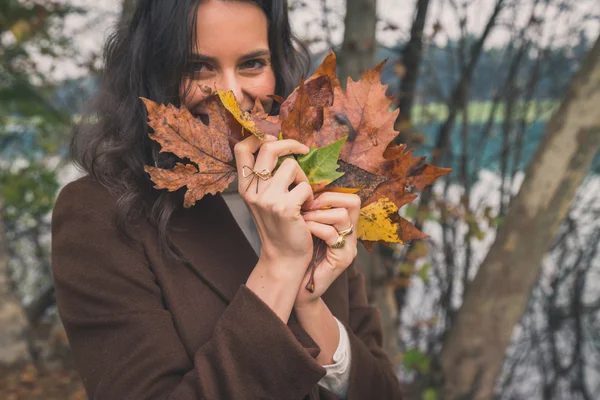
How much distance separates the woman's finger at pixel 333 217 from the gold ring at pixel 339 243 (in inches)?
0.8

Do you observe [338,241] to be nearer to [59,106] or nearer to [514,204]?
[514,204]

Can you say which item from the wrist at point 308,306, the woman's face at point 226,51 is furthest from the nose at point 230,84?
the wrist at point 308,306

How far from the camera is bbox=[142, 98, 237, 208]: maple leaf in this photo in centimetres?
119

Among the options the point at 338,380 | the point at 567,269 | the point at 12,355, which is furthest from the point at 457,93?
the point at 12,355

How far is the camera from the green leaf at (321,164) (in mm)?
1229

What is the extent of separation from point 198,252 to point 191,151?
315mm

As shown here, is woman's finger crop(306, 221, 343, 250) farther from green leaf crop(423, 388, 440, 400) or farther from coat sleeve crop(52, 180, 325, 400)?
green leaf crop(423, 388, 440, 400)

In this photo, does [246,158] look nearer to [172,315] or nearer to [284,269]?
[284,269]

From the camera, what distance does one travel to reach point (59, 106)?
19.9 ft

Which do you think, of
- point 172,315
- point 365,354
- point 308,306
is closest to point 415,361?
point 365,354

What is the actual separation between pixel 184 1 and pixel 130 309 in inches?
28.5

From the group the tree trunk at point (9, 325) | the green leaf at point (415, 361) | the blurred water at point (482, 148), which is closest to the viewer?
the green leaf at point (415, 361)

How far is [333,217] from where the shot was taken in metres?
1.21

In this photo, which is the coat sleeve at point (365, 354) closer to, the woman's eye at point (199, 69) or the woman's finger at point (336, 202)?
the woman's finger at point (336, 202)
